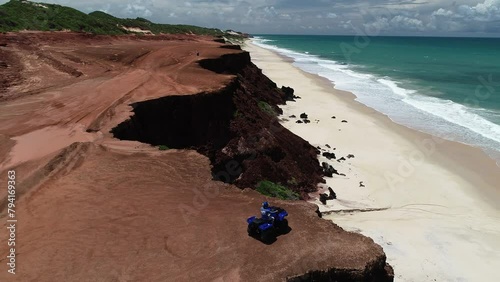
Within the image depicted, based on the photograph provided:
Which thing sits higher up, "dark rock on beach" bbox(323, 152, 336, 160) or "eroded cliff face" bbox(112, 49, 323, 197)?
"eroded cliff face" bbox(112, 49, 323, 197)

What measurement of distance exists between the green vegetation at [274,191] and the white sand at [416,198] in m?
1.87

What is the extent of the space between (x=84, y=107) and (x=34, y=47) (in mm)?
21763

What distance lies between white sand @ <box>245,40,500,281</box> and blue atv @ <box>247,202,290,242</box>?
6285 mm

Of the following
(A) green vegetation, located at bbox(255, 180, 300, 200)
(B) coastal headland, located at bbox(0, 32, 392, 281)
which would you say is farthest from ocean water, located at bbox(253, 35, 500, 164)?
(A) green vegetation, located at bbox(255, 180, 300, 200)

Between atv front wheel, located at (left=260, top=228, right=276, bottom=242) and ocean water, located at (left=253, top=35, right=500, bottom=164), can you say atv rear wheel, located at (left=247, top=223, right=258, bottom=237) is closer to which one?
atv front wheel, located at (left=260, top=228, right=276, bottom=242)

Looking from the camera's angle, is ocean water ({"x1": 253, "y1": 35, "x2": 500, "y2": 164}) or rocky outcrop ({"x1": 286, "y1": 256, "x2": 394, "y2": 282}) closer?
rocky outcrop ({"x1": 286, "y1": 256, "x2": 394, "y2": 282})

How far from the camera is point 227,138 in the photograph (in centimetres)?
2048

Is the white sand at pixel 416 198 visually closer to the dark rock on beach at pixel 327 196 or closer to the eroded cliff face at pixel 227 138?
the dark rock on beach at pixel 327 196

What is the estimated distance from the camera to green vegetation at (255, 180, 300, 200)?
15727mm

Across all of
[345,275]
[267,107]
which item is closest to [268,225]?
[345,275]

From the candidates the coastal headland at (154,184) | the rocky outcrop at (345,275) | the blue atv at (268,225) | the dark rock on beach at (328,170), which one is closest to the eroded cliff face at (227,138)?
the coastal headland at (154,184)

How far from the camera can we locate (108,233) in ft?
31.1

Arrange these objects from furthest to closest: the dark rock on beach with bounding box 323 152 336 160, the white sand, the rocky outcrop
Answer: the dark rock on beach with bounding box 323 152 336 160 < the white sand < the rocky outcrop

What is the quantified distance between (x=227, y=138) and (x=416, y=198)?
10170mm
